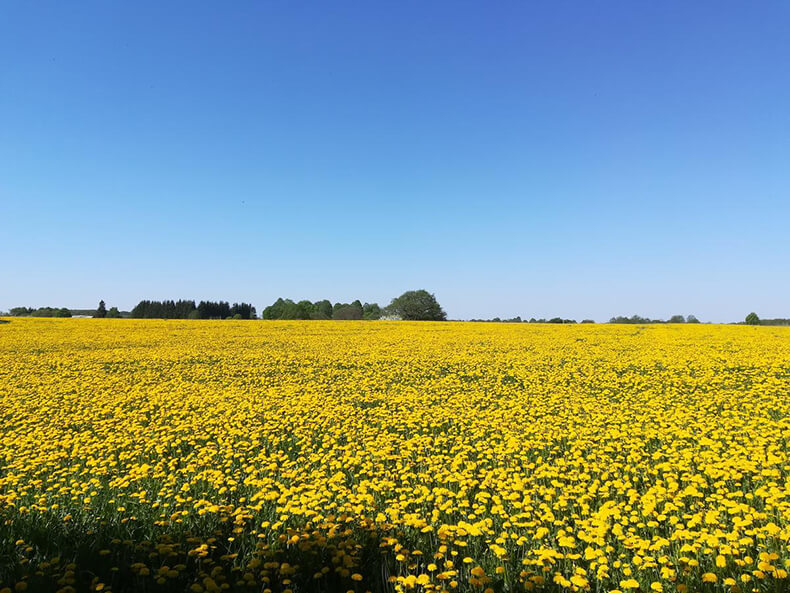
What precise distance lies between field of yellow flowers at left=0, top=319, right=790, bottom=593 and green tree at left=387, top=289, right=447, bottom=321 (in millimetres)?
69876

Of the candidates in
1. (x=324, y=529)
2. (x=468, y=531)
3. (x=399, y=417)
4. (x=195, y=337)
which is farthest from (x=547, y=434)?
(x=195, y=337)

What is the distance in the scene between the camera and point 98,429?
8.71 m

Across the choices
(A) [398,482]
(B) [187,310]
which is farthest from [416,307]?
(A) [398,482]

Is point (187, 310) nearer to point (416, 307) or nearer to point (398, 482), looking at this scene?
point (416, 307)

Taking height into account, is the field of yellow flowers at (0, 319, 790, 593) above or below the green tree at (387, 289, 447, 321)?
below

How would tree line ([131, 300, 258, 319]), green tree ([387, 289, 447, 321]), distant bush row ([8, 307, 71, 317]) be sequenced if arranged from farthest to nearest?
1. tree line ([131, 300, 258, 319])
2. green tree ([387, 289, 447, 321])
3. distant bush row ([8, 307, 71, 317])

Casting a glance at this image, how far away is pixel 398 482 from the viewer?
20.1 ft

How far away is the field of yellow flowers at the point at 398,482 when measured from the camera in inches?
152

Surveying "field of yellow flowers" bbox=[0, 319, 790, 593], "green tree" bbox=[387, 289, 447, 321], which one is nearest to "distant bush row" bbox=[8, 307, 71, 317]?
"green tree" bbox=[387, 289, 447, 321]

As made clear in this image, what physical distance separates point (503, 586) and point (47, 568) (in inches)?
152

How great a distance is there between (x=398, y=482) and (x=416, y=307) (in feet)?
262

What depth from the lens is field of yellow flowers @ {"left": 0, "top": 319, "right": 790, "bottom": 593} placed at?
3.85 m

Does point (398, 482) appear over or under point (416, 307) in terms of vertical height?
under

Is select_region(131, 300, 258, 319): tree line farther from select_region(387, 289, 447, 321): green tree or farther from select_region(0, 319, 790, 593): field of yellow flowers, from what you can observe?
select_region(0, 319, 790, 593): field of yellow flowers
